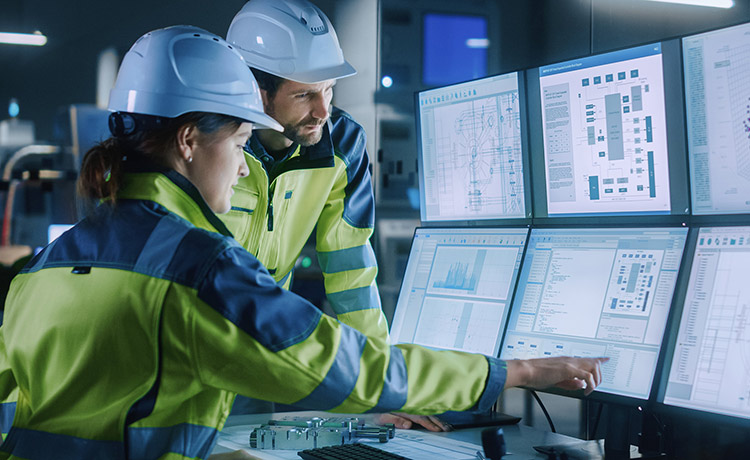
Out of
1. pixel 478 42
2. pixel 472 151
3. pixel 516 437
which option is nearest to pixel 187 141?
pixel 472 151

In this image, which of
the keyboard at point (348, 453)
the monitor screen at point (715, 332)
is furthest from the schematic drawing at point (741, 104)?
the keyboard at point (348, 453)

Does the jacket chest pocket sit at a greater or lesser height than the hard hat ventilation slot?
lesser

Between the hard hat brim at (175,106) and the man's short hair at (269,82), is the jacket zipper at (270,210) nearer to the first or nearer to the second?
the man's short hair at (269,82)

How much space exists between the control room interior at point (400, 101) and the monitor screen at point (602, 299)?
2cm

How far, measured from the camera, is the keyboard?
1444 mm

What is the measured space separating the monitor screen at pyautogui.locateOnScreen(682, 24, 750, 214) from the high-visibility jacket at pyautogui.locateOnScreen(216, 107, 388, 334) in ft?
2.91

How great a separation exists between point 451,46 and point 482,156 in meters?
1.82

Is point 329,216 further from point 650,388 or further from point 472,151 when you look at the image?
point 650,388

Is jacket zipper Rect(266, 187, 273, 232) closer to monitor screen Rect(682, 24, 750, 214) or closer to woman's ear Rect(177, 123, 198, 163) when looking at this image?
woman's ear Rect(177, 123, 198, 163)

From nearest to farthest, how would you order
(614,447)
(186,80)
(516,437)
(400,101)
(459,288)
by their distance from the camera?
(186,80)
(614,447)
(516,437)
(459,288)
(400,101)

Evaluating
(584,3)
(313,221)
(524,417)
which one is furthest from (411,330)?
(584,3)

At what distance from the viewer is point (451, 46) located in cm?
357

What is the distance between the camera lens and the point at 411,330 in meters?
1.91

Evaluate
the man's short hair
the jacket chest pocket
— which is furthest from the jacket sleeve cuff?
the man's short hair
